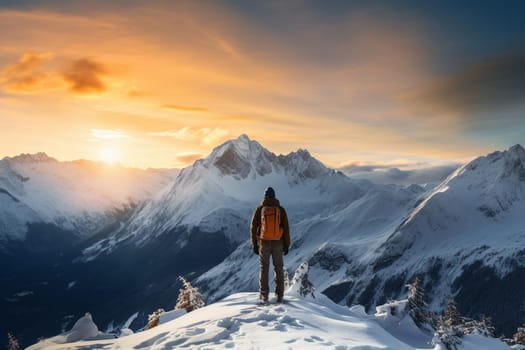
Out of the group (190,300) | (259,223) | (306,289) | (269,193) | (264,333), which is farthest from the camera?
(190,300)

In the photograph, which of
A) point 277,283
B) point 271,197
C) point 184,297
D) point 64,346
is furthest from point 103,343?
point 184,297

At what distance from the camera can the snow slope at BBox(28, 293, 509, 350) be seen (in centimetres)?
1414

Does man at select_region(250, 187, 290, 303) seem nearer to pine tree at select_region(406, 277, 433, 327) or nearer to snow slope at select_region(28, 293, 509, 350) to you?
snow slope at select_region(28, 293, 509, 350)

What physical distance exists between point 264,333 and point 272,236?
6.25 metres

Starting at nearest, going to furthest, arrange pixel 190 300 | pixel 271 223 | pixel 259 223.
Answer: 1. pixel 271 223
2. pixel 259 223
3. pixel 190 300

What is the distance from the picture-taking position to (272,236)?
69.6ft

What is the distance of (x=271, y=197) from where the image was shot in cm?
2153

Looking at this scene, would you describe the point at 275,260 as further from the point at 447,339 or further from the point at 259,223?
the point at 447,339

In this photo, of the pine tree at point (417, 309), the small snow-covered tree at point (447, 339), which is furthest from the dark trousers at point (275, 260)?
the pine tree at point (417, 309)

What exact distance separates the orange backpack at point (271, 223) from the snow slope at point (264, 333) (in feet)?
9.99

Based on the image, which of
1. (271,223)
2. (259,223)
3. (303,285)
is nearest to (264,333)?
(271,223)

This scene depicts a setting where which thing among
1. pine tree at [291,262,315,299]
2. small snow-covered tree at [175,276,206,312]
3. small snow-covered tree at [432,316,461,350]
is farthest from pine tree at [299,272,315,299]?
small snow-covered tree at [175,276,206,312]

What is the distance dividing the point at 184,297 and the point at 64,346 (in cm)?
2147

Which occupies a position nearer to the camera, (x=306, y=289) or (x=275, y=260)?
(x=275, y=260)
